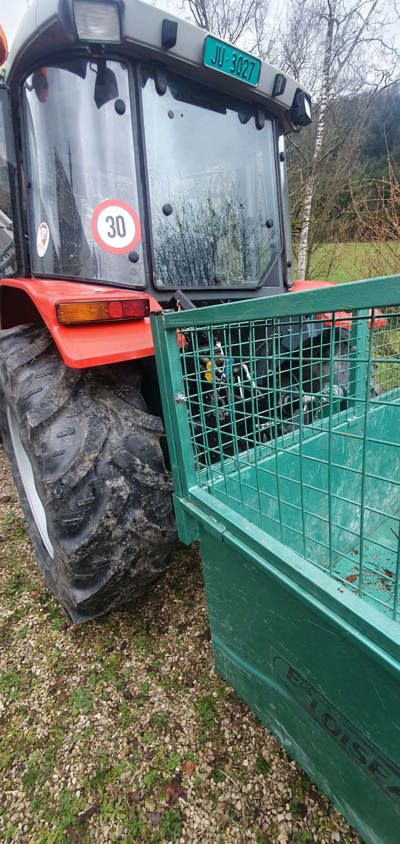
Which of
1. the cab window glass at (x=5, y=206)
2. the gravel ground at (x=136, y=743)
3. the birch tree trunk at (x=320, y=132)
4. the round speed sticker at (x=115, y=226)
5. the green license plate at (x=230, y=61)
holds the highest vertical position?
the birch tree trunk at (x=320, y=132)

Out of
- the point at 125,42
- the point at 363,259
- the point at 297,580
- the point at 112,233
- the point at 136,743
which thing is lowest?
the point at 136,743

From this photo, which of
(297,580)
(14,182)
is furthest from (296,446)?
(14,182)

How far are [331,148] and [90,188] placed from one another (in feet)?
27.6

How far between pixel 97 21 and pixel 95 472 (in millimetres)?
1337

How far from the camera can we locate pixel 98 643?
1.50m

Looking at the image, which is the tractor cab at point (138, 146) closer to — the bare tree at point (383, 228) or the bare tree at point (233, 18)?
the bare tree at point (383, 228)

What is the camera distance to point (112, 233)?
144 cm

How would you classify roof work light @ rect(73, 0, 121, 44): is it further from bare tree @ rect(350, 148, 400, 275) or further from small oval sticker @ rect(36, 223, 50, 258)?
bare tree @ rect(350, 148, 400, 275)

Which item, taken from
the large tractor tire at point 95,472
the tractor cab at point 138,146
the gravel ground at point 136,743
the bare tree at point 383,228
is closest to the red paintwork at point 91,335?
the large tractor tire at point 95,472

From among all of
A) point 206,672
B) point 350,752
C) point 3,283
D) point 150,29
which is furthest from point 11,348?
point 350,752

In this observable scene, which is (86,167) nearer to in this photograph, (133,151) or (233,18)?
(133,151)

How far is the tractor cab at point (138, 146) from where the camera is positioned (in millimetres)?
1305

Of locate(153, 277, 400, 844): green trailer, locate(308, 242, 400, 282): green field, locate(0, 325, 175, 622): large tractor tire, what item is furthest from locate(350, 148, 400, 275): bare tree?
locate(0, 325, 175, 622): large tractor tire

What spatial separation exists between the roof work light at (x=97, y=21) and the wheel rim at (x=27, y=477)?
130cm
